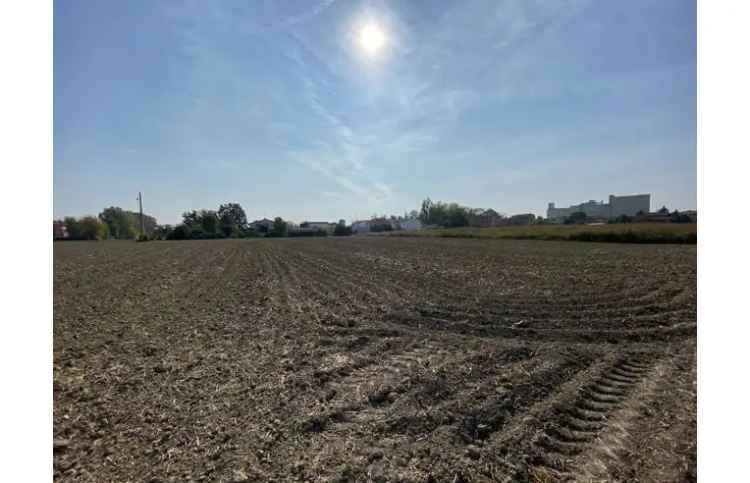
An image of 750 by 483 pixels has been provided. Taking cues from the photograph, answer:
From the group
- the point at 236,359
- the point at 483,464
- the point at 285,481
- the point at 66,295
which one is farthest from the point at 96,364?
the point at 66,295

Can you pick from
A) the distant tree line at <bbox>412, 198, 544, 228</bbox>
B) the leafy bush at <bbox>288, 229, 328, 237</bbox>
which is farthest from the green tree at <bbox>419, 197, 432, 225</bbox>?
the leafy bush at <bbox>288, 229, 328, 237</bbox>

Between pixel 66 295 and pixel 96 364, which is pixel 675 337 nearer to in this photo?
pixel 96 364

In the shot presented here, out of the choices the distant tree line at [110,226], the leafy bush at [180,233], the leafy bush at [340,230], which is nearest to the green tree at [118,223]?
the distant tree line at [110,226]

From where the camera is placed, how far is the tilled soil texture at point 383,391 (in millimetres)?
2105

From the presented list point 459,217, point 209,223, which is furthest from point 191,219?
point 459,217

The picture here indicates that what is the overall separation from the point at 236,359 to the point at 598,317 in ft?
18.3

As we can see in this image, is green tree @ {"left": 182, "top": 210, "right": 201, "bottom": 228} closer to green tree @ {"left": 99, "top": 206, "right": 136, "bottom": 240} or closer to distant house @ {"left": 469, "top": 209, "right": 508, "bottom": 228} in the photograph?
green tree @ {"left": 99, "top": 206, "right": 136, "bottom": 240}

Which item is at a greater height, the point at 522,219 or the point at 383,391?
the point at 522,219

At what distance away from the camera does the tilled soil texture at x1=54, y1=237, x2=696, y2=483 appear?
211 centimetres

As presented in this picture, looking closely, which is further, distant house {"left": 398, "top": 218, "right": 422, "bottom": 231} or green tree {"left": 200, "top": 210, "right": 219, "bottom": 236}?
distant house {"left": 398, "top": 218, "right": 422, "bottom": 231}

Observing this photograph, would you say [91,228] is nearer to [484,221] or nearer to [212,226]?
[212,226]

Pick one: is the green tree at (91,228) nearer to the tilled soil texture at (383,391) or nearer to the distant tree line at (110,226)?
the distant tree line at (110,226)

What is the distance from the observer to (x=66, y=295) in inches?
325

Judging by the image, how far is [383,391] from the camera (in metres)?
2.99
